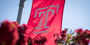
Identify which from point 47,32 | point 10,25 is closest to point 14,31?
point 10,25

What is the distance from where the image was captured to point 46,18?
437cm

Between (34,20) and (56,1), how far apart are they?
3.22ft

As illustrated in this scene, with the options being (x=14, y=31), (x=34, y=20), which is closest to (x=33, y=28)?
(x=34, y=20)

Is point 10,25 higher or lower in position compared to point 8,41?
higher

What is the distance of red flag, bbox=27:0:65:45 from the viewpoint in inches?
162

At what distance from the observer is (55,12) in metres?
4.32

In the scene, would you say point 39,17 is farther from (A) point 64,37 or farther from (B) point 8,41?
(B) point 8,41

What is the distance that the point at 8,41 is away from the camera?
3.78 feet

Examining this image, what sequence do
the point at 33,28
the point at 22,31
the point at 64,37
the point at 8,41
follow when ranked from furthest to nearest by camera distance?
the point at 33,28 < the point at 64,37 < the point at 22,31 < the point at 8,41

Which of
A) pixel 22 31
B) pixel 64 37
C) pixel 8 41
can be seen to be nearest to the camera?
pixel 8 41

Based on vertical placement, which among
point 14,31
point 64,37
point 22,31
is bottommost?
point 64,37

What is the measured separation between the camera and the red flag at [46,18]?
412cm

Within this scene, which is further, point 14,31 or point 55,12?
point 55,12

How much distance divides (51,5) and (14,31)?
3.42 meters
